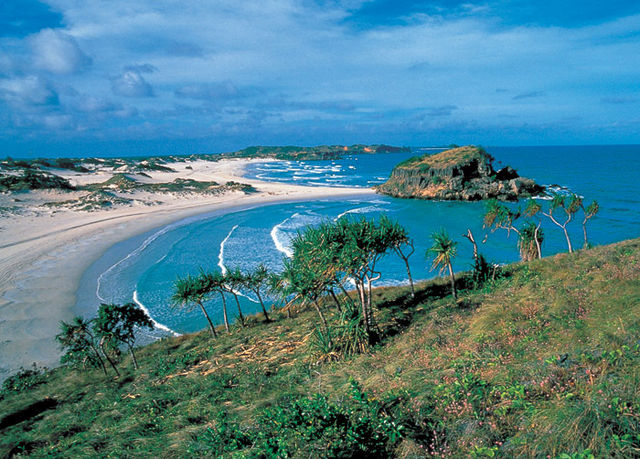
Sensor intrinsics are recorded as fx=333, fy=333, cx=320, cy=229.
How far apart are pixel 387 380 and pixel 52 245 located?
49.3m

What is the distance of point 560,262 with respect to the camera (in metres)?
17.6

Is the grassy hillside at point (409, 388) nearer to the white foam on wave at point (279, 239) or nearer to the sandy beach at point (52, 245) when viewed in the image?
the sandy beach at point (52, 245)

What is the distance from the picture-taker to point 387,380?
884 cm

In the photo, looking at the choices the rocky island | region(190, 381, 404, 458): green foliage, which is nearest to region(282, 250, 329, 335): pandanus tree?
region(190, 381, 404, 458): green foliage

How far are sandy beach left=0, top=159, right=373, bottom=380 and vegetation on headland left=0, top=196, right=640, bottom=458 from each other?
4.95 m

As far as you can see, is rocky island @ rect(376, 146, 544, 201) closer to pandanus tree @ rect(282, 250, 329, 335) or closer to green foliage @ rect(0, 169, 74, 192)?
pandanus tree @ rect(282, 250, 329, 335)

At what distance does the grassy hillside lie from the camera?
5.38 meters

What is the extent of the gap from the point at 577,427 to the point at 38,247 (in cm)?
5324

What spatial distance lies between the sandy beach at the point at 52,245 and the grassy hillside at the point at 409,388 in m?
5.61

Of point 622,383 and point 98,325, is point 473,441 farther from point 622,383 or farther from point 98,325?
point 98,325

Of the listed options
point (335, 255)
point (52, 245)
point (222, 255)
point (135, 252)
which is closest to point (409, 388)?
point (335, 255)

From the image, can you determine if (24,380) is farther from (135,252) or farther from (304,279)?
(135,252)

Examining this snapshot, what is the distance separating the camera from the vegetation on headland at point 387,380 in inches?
215

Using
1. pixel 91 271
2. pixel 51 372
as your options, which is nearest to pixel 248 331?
pixel 51 372
